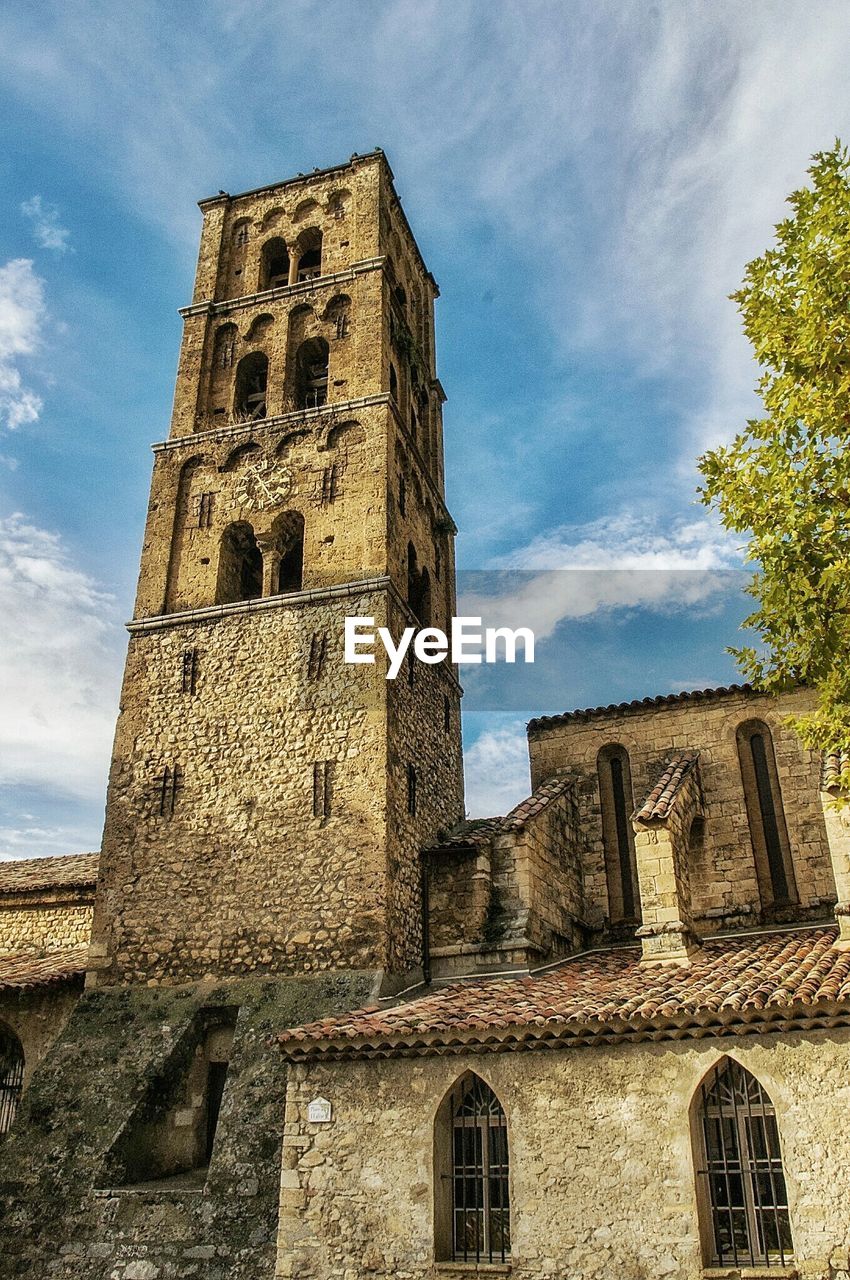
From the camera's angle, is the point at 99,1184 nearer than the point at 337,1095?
No

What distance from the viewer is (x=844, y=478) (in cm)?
1060

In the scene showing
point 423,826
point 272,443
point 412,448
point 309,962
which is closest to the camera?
point 309,962

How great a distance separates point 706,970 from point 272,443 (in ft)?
42.9

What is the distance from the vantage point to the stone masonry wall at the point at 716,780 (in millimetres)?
17172

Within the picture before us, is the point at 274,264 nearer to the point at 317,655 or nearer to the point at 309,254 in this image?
the point at 309,254

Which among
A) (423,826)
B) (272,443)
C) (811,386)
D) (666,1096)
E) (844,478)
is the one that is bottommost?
(666,1096)

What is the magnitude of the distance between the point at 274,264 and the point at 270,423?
646 centimetres

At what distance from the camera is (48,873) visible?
22609mm

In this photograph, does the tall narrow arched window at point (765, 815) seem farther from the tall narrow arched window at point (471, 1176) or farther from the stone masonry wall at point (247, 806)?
the tall narrow arched window at point (471, 1176)

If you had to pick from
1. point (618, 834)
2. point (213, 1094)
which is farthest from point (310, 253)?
point (213, 1094)

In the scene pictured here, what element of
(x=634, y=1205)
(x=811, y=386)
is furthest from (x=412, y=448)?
(x=634, y=1205)

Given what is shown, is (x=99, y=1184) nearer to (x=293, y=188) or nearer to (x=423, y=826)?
(x=423, y=826)

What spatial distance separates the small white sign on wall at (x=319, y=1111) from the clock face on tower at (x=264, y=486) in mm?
11243

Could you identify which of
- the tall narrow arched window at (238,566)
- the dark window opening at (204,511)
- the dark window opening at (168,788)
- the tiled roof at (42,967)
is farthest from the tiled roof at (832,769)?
the tiled roof at (42,967)
